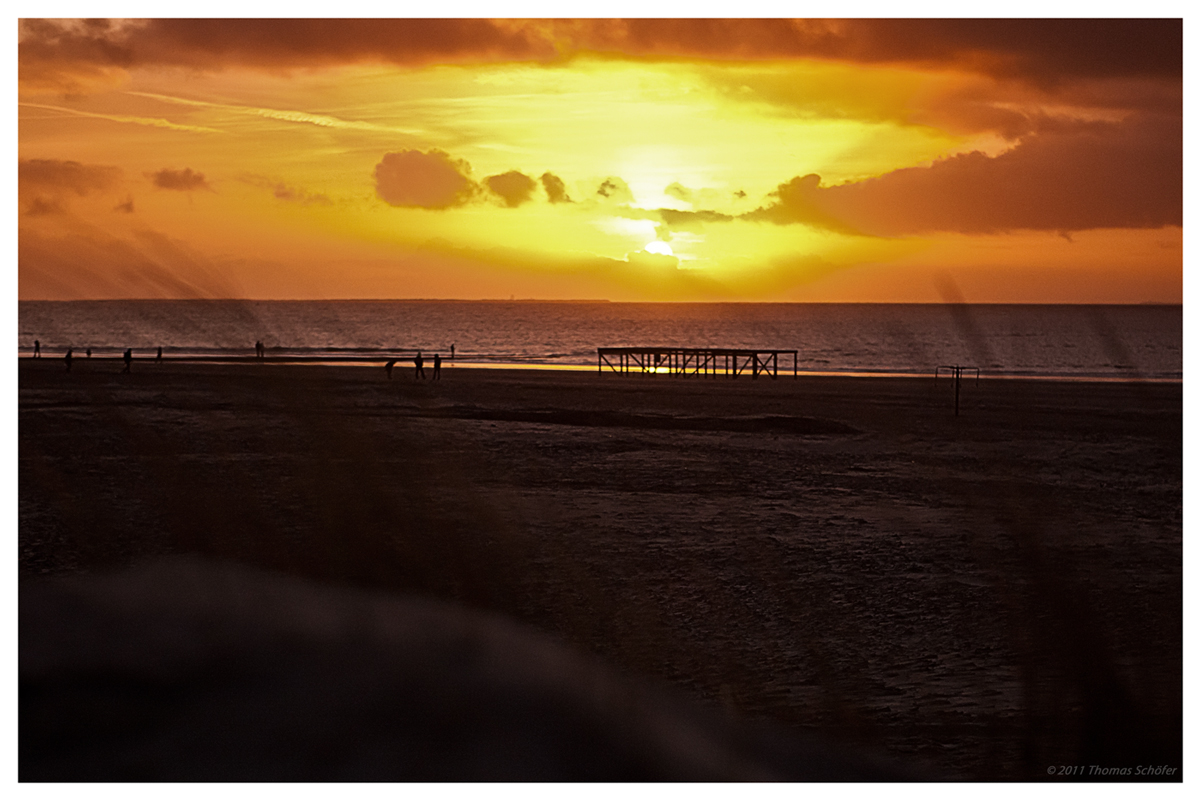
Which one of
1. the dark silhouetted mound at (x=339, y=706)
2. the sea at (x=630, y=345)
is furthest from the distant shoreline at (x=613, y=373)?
the dark silhouetted mound at (x=339, y=706)

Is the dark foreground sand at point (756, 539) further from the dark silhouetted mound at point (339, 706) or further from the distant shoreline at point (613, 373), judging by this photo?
the distant shoreline at point (613, 373)

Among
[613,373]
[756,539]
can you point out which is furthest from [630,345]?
[756,539]

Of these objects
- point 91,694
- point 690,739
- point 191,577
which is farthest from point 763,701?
point 191,577

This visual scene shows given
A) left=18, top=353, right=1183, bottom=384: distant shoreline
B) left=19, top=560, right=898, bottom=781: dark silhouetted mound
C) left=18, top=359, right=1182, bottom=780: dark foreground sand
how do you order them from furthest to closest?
left=18, top=353, right=1183, bottom=384: distant shoreline → left=18, top=359, right=1182, bottom=780: dark foreground sand → left=19, top=560, right=898, bottom=781: dark silhouetted mound

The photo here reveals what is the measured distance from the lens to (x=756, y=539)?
16.6 meters

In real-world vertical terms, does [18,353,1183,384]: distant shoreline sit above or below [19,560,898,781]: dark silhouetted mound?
above

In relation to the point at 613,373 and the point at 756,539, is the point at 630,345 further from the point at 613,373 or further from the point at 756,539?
the point at 756,539

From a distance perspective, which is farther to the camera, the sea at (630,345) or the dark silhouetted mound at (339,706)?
the sea at (630,345)

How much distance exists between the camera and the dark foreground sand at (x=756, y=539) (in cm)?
988

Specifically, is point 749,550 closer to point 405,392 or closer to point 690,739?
point 690,739

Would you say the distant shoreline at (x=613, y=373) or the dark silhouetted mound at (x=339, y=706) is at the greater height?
the distant shoreline at (x=613, y=373)

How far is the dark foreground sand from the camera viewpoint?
32.4ft

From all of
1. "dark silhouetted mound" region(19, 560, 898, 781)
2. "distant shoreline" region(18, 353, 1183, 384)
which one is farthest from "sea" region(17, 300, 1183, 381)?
"dark silhouetted mound" region(19, 560, 898, 781)

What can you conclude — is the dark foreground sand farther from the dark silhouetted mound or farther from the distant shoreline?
the distant shoreline
